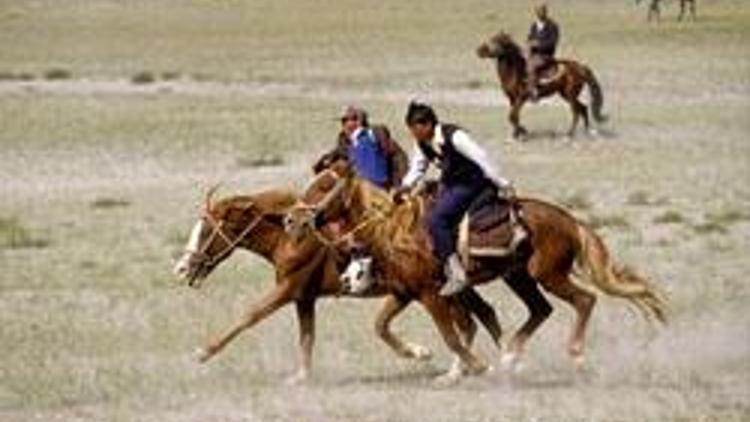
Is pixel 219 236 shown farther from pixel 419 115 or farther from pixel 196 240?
pixel 419 115

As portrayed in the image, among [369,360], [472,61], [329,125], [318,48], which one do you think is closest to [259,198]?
[369,360]

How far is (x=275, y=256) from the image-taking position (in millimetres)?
14422

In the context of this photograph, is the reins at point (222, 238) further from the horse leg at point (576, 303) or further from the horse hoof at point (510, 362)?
the horse leg at point (576, 303)

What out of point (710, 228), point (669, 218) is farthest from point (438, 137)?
point (669, 218)

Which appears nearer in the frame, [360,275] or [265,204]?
[360,275]

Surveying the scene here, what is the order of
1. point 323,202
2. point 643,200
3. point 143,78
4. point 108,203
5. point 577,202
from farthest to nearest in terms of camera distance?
1. point 143,78
2. point 108,203
3. point 643,200
4. point 577,202
5. point 323,202

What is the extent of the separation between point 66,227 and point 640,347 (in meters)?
10.2

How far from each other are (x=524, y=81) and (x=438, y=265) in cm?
1925

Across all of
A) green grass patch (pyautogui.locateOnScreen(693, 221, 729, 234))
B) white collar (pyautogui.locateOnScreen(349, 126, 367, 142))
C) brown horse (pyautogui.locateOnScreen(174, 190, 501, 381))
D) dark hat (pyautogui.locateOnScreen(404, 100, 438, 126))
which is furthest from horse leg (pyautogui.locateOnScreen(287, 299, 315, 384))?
green grass patch (pyautogui.locateOnScreen(693, 221, 729, 234))

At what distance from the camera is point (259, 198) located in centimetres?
1452

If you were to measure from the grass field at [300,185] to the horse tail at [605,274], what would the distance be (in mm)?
561

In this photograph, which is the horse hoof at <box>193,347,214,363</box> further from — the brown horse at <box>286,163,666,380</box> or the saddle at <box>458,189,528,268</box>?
the saddle at <box>458,189,528,268</box>

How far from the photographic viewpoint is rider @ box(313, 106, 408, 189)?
1573 cm

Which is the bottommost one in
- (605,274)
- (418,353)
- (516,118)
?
(516,118)
